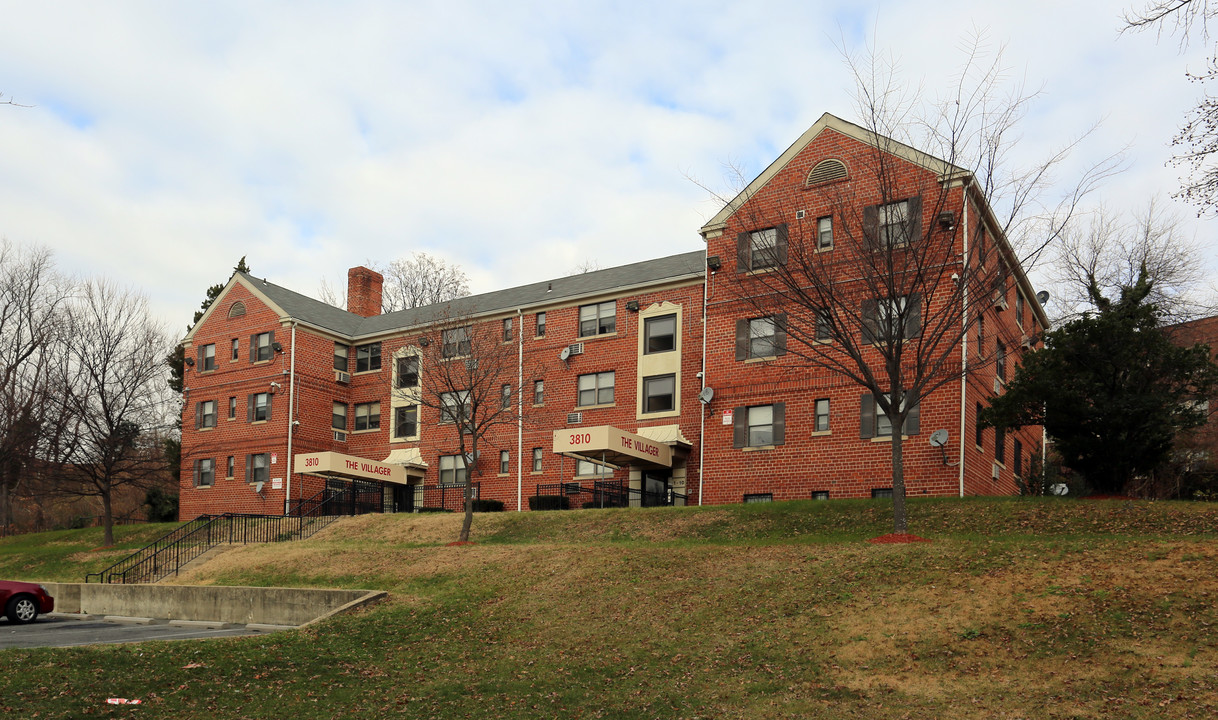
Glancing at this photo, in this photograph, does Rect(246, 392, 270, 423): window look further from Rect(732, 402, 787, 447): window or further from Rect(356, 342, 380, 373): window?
Rect(732, 402, 787, 447): window

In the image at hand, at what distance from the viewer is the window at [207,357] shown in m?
46.1

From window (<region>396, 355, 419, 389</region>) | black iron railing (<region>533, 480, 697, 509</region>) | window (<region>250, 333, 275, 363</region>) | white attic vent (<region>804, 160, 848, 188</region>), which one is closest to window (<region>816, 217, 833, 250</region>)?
white attic vent (<region>804, 160, 848, 188</region>)

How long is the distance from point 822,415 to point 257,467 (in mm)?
24820

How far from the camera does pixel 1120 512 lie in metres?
20.6

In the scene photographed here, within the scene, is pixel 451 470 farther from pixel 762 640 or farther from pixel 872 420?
pixel 762 640

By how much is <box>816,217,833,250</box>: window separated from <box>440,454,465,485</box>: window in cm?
1694

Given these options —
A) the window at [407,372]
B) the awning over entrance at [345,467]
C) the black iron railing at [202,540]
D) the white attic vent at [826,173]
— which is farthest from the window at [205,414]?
the white attic vent at [826,173]

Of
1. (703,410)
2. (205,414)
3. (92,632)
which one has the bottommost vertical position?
(92,632)

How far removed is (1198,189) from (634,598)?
415 inches

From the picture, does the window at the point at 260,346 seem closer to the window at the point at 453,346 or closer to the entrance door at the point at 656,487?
the window at the point at 453,346

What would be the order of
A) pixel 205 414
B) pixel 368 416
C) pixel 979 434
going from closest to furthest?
1. pixel 979 434
2. pixel 368 416
3. pixel 205 414

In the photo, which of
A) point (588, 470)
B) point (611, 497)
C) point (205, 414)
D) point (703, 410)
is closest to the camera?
point (703, 410)

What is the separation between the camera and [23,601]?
22.2 m

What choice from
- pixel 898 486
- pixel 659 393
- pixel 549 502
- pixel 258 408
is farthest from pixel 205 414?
pixel 898 486
